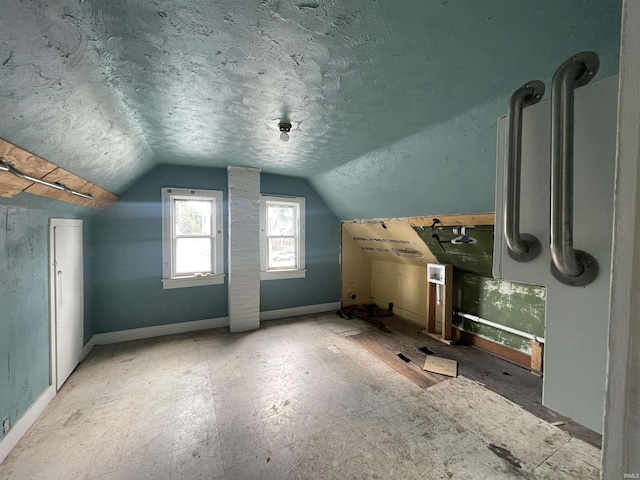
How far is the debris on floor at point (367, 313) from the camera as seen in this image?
13.5 ft

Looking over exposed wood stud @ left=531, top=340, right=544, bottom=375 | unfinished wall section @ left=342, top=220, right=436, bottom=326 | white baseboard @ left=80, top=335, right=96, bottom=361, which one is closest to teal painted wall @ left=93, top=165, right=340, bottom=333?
white baseboard @ left=80, top=335, right=96, bottom=361

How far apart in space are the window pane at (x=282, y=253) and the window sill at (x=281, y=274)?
117 mm

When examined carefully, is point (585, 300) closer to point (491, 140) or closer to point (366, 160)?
point (491, 140)

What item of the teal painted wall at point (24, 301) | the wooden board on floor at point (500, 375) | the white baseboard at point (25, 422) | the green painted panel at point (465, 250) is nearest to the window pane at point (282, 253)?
the wooden board on floor at point (500, 375)

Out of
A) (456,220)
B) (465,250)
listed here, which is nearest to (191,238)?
(456,220)

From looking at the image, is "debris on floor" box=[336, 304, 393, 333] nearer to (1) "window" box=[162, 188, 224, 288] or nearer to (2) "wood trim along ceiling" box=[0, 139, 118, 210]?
(1) "window" box=[162, 188, 224, 288]

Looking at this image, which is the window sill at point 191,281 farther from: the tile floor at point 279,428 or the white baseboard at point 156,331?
the tile floor at point 279,428

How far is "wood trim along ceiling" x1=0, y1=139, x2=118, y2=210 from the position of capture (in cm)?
138

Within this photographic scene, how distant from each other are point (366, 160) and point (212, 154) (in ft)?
5.80

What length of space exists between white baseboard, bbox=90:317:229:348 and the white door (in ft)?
1.38

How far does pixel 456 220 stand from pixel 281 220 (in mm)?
2640

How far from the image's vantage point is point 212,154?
296 cm

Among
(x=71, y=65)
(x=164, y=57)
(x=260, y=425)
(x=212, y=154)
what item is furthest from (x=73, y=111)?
(x=260, y=425)

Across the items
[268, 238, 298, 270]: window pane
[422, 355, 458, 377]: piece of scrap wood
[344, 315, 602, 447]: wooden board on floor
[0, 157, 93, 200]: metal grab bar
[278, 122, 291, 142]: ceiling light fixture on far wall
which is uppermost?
[278, 122, 291, 142]: ceiling light fixture on far wall
